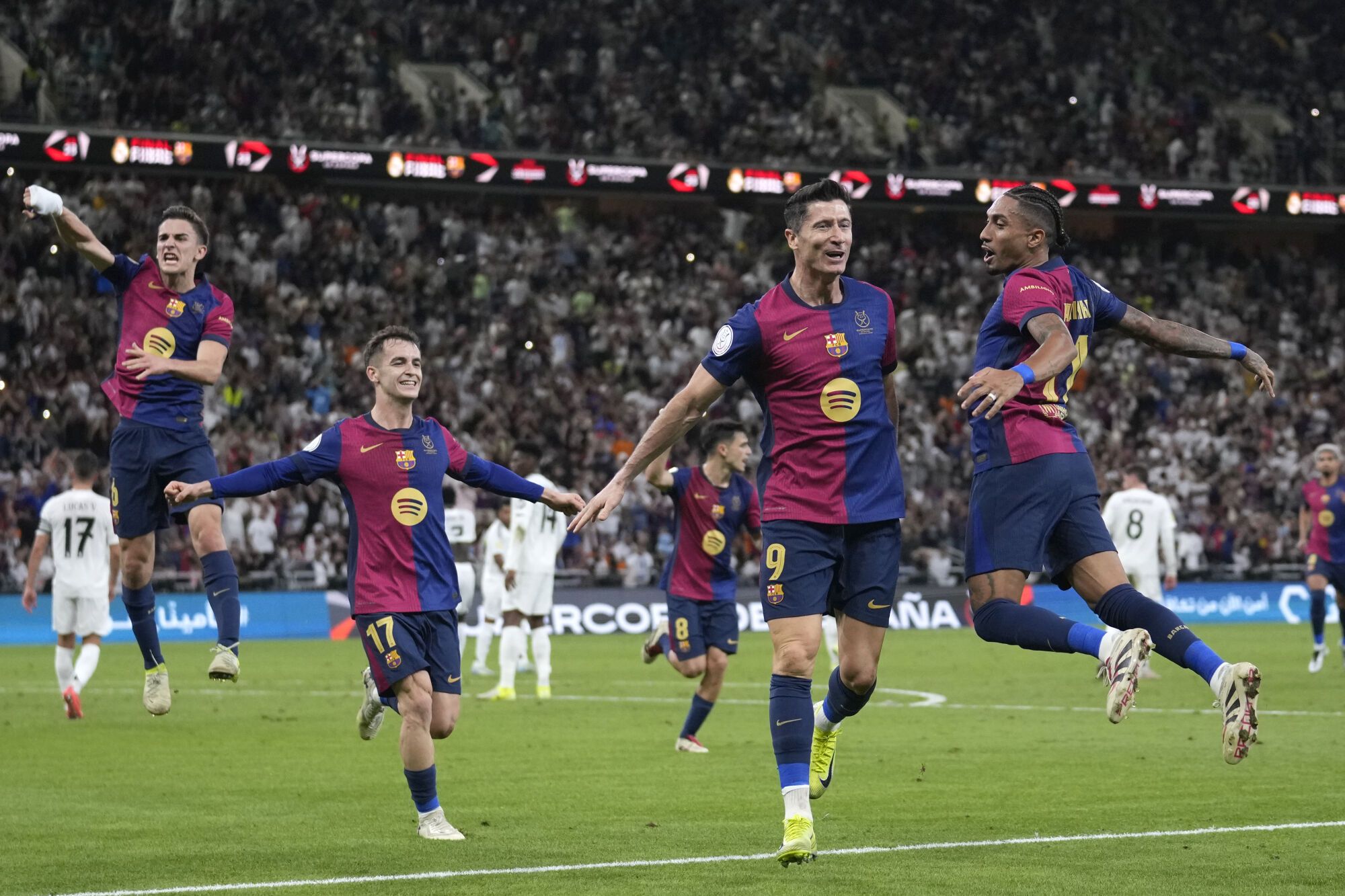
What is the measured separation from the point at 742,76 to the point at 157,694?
32.9 metres

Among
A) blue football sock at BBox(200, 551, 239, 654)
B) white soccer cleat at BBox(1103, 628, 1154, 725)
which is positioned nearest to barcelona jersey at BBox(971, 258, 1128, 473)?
white soccer cleat at BBox(1103, 628, 1154, 725)

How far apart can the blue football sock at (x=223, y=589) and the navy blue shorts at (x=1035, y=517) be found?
4.74 meters

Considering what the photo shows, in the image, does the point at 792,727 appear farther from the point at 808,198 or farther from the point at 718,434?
the point at 718,434

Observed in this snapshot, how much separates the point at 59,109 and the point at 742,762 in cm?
2579

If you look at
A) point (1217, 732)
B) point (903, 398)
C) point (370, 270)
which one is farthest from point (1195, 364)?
point (1217, 732)

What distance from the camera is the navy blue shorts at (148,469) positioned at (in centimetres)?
1114

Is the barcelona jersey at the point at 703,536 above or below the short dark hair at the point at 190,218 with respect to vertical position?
below

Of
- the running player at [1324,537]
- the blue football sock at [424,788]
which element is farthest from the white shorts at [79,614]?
the running player at [1324,537]

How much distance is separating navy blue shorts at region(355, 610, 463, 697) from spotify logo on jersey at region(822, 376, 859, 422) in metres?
2.58

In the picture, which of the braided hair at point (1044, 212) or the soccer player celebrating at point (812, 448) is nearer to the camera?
the soccer player celebrating at point (812, 448)

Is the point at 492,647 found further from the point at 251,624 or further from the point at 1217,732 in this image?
the point at 1217,732

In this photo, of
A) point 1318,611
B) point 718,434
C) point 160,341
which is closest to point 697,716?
point 718,434

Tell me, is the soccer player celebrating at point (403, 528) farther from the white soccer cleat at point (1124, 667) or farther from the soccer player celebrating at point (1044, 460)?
the white soccer cleat at point (1124, 667)

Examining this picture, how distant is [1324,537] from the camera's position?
22406 mm
